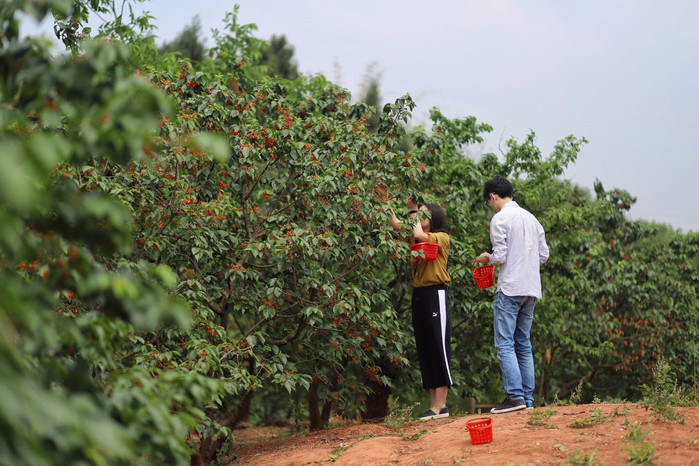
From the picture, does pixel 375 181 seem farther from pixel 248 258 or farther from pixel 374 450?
pixel 374 450

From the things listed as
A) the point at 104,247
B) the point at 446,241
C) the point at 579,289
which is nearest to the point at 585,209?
the point at 579,289

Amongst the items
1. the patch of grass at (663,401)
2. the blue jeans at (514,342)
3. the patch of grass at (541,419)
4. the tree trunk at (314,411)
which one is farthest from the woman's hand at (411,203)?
the tree trunk at (314,411)

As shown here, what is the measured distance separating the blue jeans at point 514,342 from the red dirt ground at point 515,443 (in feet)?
0.91

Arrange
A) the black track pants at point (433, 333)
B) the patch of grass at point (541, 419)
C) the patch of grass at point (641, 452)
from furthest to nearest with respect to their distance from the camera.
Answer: the black track pants at point (433, 333) → the patch of grass at point (541, 419) → the patch of grass at point (641, 452)

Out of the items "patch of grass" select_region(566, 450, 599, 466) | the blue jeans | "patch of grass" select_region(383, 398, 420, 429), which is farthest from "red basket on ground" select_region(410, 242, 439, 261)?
"patch of grass" select_region(566, 450, 599, 466)

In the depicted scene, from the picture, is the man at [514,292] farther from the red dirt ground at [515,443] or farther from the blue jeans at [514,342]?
the red dirt ground at [515,443]

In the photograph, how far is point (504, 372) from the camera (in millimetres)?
5938

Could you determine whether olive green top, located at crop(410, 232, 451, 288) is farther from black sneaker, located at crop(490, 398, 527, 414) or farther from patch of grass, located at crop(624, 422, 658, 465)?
patch of grass, located at crop(624, 422, 658, 465)

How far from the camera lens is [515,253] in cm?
605

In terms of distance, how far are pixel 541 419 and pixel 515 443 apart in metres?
0.56

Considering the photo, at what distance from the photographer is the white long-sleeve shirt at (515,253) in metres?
6.00

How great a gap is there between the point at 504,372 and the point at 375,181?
82.2 inches

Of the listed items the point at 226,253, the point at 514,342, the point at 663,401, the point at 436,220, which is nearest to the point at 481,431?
the point at 663,401

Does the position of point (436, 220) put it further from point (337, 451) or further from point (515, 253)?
point (337, 451)
